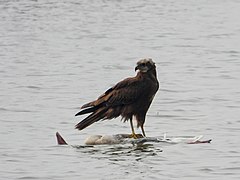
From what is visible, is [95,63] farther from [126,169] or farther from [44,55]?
[126,169]

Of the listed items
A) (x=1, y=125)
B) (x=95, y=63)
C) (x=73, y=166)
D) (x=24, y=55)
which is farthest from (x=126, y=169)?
(x=24, y=55)

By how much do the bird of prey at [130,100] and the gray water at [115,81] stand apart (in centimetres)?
46

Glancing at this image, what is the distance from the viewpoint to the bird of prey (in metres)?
12.8

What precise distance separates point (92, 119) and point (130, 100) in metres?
0.54

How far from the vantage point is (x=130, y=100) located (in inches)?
507

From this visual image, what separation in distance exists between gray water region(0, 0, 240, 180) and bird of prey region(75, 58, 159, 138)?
17.9 inches

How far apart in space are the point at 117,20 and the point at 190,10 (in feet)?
11.2

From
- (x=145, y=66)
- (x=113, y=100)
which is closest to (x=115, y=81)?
(x=113, y=100)

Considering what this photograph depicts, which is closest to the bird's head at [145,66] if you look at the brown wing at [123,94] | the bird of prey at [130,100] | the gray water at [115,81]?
the bird of prey at [130,100]

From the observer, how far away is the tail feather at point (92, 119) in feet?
42.3

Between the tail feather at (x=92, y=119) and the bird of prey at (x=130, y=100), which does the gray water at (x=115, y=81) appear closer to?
the tail feather at (x=92, y=119)

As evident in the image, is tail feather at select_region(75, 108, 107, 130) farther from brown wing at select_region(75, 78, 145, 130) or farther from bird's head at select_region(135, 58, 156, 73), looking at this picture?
bird's head at select_region(135, 58, 156, 73)

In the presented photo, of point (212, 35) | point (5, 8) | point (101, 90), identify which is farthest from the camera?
point (5, 8)

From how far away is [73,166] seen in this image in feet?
38.3
